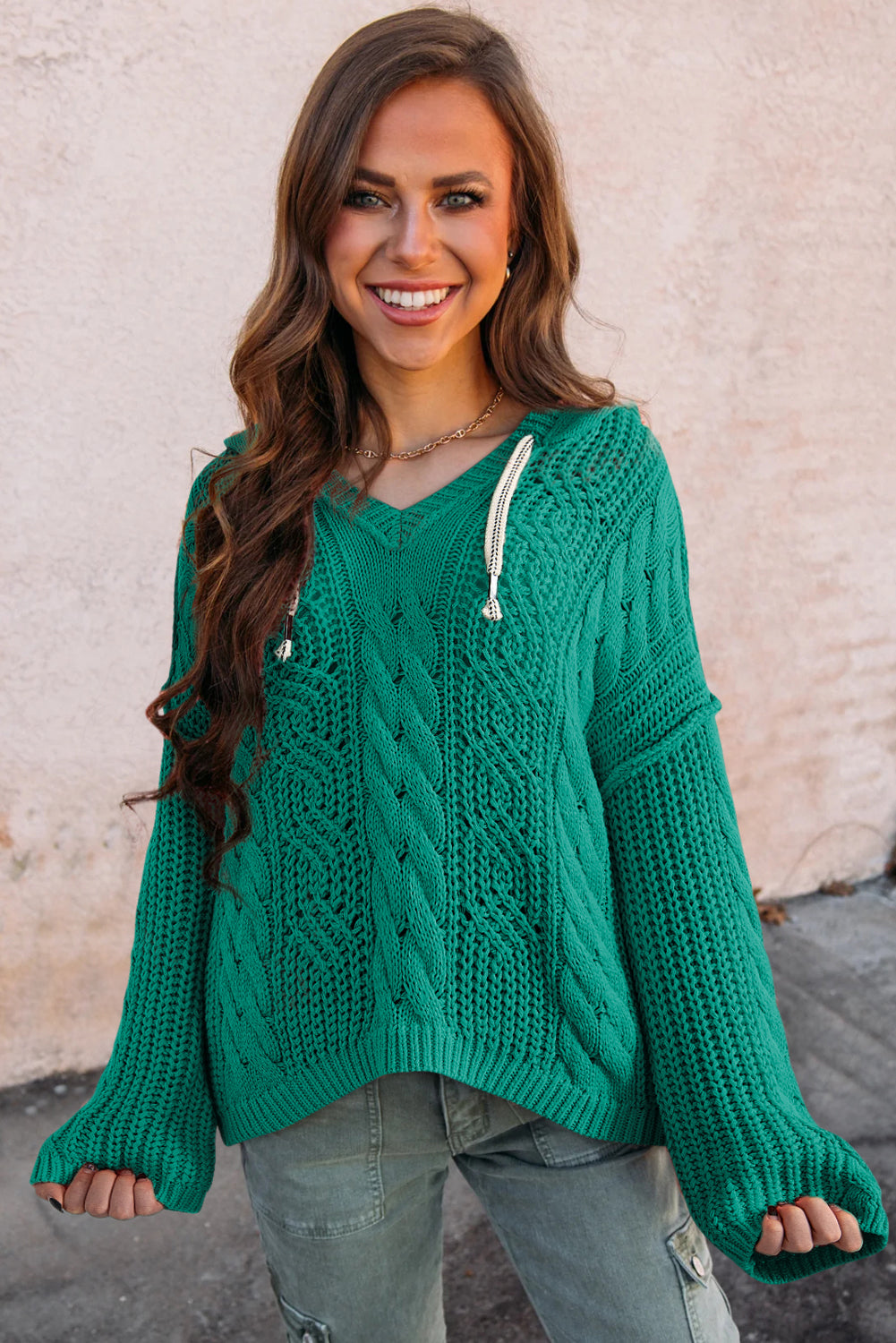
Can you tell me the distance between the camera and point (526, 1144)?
131cm

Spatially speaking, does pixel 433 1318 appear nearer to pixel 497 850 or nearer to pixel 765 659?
pixel 497 850

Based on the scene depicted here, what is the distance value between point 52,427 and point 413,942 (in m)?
1.84

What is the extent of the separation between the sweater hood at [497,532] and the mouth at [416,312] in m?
0.18

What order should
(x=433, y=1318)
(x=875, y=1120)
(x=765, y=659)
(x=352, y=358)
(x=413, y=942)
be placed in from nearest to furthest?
(x=413, y=942)
(x=433, y=1318)
(x=352, y=358)
(x=875, y=1120)
(x=765, y=659)

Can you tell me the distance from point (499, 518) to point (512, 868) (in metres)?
0.39

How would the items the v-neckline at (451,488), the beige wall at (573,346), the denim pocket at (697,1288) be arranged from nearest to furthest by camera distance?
the denim pocket at (697,1288) < the v-neckline at (451,488) < the beige wall at (573,346)

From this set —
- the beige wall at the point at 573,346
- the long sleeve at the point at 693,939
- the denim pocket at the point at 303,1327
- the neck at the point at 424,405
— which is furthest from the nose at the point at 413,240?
the beige wall at the point at 573,346

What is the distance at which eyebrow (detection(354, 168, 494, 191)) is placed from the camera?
4.34 ft

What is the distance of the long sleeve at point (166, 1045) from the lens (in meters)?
1.37

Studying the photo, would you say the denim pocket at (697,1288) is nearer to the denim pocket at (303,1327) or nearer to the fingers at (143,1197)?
the denim pocket at (303,1327)

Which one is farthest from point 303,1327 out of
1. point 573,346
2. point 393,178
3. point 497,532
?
point 573,346

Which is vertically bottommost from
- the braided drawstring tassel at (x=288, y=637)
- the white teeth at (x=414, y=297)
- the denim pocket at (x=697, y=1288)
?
the denim pocket at (x=697, y=1288)

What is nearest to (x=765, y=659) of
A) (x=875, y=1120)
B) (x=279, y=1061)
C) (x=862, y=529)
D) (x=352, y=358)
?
(x=862, y=529)

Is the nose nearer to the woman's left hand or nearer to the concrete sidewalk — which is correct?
the woman's left hand
